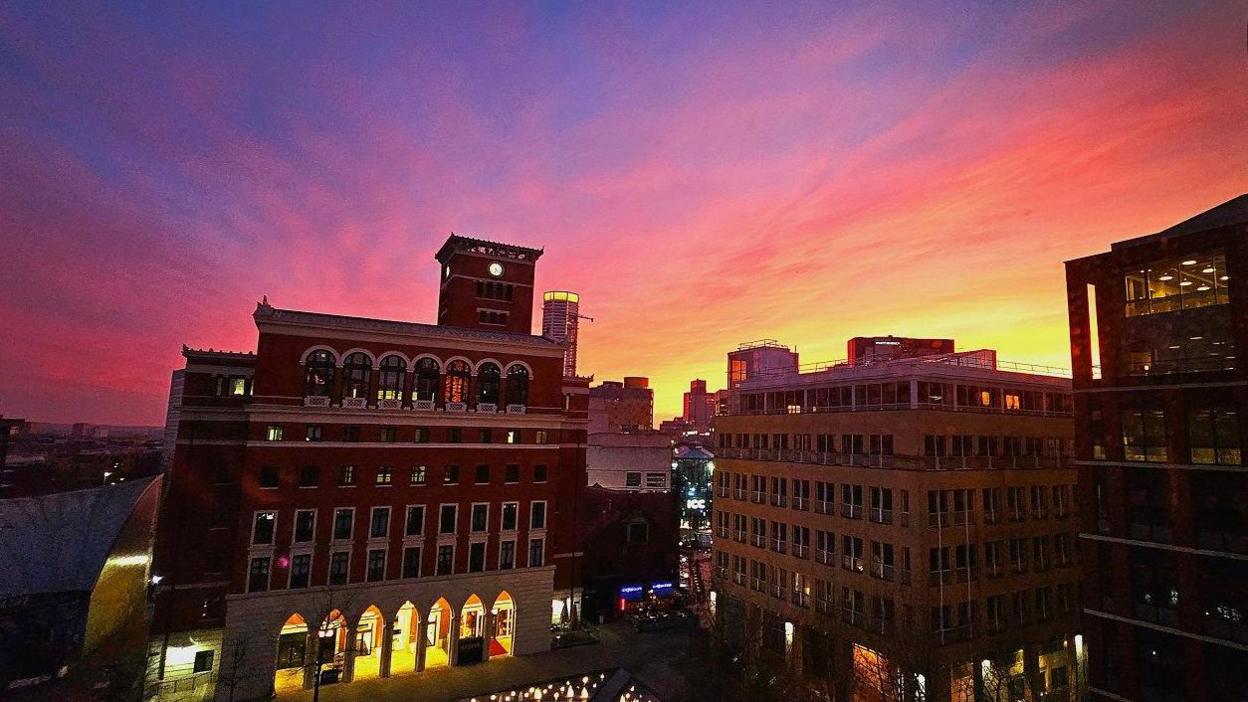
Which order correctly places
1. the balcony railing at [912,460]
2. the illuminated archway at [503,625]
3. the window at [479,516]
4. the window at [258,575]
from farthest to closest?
the illuminated archway at [503,625], the window at [479,516], the window at [258,575], the balcony railing at [912,460]

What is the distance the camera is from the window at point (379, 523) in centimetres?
3869

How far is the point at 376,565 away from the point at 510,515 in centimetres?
943

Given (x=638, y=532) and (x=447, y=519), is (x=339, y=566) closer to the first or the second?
(x=447, y=519)

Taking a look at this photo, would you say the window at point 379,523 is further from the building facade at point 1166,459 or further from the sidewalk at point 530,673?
the building facade at point 1166,459

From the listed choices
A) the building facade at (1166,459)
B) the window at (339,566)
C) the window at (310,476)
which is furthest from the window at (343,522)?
the building facade at (1166,459)

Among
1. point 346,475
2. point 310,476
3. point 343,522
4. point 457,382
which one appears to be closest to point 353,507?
point 343,522

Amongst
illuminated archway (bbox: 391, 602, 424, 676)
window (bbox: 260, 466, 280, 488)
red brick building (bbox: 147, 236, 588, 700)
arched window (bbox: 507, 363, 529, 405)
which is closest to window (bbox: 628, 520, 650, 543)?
red brick building (bbox: 147, 236, 588, 700)

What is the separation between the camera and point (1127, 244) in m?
27.3

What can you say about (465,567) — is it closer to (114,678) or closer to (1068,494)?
(114,678)

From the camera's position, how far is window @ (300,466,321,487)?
37.3m

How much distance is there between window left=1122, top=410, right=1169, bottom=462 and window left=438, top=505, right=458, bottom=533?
3837 centimetres

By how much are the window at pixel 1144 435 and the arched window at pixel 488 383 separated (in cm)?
3683

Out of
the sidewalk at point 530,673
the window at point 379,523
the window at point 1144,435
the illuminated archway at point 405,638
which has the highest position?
the window at point 1144,435

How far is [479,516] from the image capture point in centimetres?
4206
